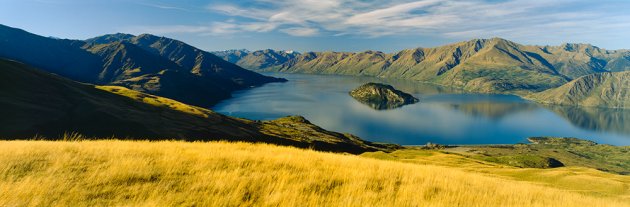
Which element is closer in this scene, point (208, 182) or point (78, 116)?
point (208, 182)

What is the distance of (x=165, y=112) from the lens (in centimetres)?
10250

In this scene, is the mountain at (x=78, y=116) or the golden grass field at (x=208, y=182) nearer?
the golden grass field at (x=208, y=182)

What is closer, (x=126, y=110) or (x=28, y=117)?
(x=28, y=117)

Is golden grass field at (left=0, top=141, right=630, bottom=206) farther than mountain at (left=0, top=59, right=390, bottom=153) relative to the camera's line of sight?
No

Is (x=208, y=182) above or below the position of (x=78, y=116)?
above

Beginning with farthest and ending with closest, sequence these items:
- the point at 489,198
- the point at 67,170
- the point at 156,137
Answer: the point at 156,137
the point at 489,198
the point at 67,170

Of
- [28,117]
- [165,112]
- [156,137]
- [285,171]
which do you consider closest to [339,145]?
[165,112]

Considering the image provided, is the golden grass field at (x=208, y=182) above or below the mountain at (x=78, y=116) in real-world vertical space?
above

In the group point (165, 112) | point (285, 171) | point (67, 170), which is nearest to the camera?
point (67, 170)

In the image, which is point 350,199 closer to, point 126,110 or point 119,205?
point 119,205

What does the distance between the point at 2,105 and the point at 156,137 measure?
2910 cm

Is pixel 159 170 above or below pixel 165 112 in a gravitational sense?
above

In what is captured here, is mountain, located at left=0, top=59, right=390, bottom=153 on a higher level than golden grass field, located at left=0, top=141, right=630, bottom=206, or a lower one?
lower

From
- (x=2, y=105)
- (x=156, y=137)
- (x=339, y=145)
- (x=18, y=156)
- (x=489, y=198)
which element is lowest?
(x=339, y=145)
